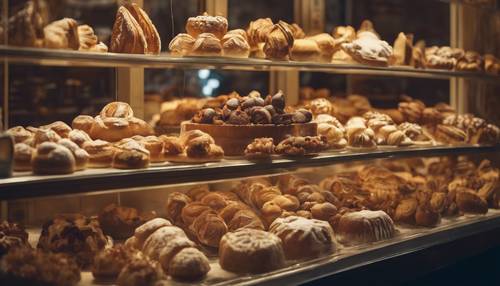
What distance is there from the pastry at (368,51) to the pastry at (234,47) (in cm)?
82

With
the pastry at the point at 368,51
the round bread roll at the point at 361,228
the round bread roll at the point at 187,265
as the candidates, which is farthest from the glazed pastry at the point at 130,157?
the pastry at the point at 368,51

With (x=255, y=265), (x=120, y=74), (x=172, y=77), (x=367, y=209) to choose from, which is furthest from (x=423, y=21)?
(x=255, y=265)

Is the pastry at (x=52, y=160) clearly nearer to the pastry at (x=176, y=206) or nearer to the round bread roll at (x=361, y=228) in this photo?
the pastry at (x=176, y=206)

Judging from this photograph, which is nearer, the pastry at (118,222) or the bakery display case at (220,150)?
the bakery display case at (220,150)

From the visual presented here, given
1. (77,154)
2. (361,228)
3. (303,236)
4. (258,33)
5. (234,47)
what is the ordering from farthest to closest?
(258,33) → (361,228) → (234,47) → (303,236) → (77,154)

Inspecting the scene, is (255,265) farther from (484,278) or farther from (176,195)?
(484,278)

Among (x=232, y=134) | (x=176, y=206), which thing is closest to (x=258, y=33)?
(x=232, y=134)

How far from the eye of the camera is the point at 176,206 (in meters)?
3.20

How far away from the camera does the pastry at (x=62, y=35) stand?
7.69 feet

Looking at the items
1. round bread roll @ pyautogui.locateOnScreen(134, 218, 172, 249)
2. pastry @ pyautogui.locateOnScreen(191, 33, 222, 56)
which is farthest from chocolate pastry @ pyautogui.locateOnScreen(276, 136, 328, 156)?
round bread roll @ pyautogui.locateOnScreen(134, 218, 172, 249)

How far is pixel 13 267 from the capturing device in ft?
7.68

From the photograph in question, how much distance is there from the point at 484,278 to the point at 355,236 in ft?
3.40

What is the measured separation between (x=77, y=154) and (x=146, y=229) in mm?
500

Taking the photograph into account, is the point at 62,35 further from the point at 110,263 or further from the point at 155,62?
the point at 110,263
